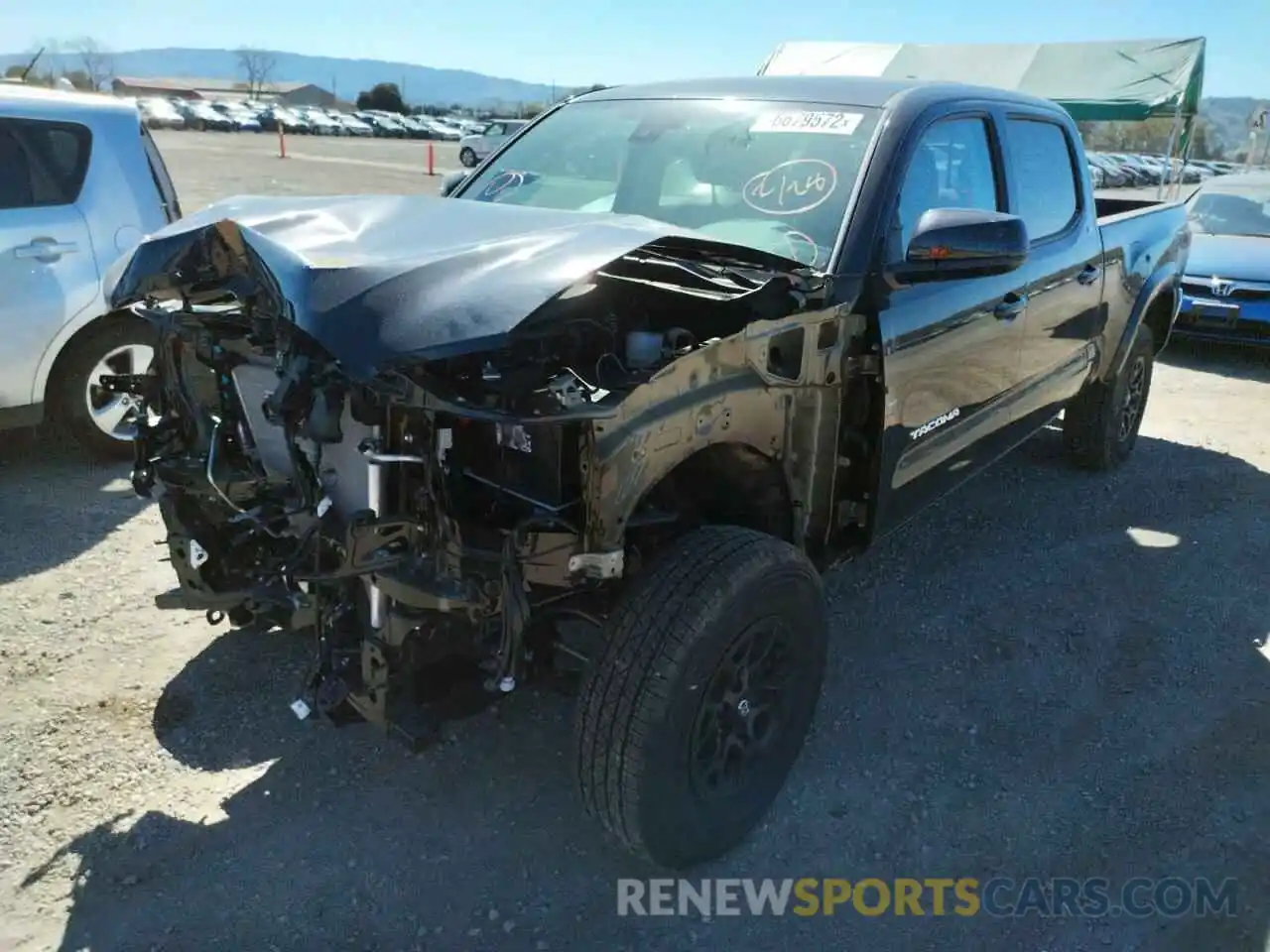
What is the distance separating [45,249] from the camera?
16.1 feet

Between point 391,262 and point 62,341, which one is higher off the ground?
point 391,262

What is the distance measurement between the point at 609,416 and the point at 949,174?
201 centimetres

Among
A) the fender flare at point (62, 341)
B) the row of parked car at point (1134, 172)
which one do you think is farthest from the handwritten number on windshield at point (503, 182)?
the row of parked car at point (1134, 172)

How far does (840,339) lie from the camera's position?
2.95 meters

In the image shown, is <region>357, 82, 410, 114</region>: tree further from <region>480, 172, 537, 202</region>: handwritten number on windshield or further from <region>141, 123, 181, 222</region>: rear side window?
<region>480, 172, 537, 202</region>: handwritten number on windshield

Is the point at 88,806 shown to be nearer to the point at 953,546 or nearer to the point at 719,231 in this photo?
the point at 719,231

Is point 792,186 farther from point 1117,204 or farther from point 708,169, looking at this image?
point 1117,204

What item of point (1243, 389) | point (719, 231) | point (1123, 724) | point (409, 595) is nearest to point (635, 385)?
point (409, 595)

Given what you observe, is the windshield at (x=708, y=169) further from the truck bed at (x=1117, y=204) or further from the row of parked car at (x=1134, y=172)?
the row of parked car at (x=1134, y=172)

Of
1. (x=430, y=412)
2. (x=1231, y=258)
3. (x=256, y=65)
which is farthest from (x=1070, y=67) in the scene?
(x=256, y=65)

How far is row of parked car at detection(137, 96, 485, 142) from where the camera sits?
52.3 metres

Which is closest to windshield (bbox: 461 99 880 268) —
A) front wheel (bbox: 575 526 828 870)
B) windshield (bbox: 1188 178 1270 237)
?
front wheel (bbox: 575 526 828 870)

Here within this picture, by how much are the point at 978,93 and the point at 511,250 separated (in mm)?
2318

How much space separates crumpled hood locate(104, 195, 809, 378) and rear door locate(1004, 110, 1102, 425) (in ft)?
5.44
